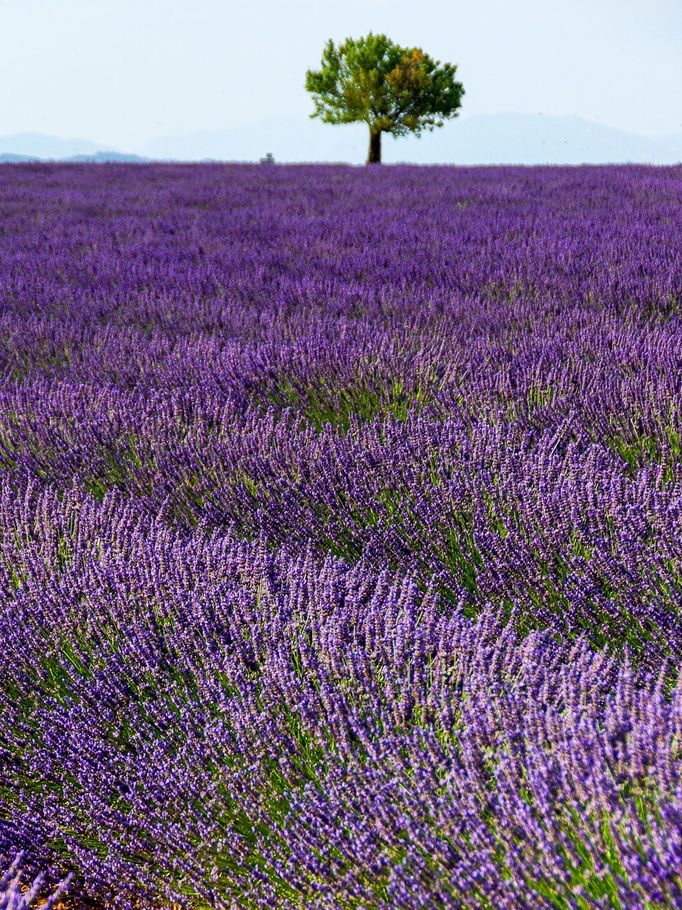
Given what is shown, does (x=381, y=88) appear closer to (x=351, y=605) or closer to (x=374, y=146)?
(x=374, y=146)

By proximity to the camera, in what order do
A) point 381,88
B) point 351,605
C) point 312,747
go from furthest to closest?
point 381,88 → point 351,605 → point 312,747

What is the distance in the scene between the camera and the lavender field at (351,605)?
39.9 inches

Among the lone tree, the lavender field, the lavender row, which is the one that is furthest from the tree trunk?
the lavender row

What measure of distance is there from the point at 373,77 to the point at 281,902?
2225 centimetres

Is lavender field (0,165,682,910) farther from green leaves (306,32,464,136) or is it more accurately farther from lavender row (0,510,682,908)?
green leaves (306,32,464,136)

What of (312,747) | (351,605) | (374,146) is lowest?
(312,747)

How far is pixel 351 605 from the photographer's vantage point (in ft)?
4.95

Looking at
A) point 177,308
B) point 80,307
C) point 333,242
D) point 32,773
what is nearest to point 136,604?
point 32,773

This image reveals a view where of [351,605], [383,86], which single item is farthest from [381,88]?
[351,605]

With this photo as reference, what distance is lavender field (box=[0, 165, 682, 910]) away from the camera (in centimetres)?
101

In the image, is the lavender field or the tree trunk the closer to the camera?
the lavender field

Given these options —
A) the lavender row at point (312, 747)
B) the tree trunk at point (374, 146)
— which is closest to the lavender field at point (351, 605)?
the lavender row at point (312, 747)

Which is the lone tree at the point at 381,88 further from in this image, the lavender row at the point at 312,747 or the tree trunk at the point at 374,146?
the lavender row at the point at 312,747

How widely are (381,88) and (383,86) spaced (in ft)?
0.40
